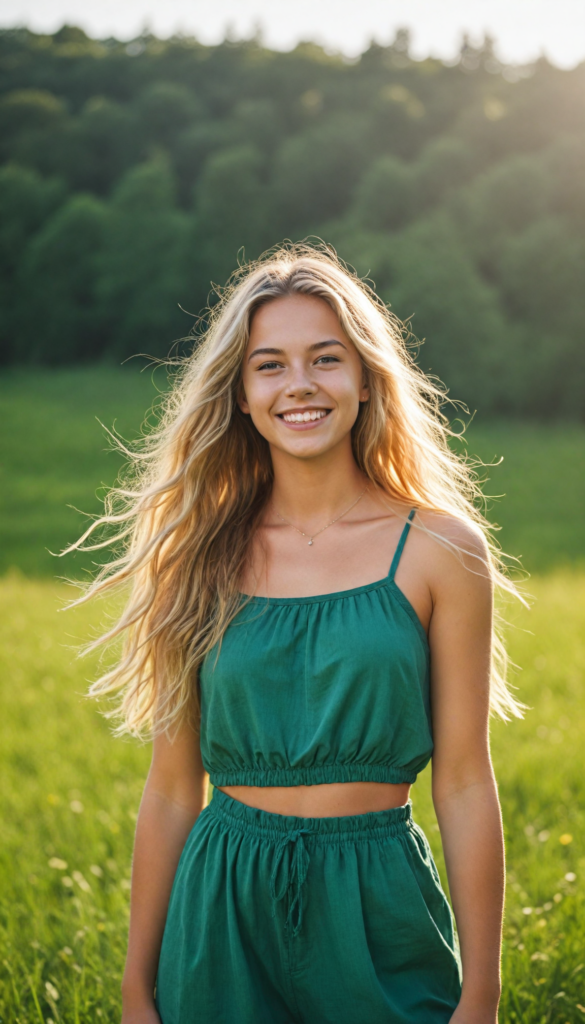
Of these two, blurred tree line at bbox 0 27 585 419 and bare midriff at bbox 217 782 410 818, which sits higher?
blurred tree line at bbox 0 27 585 419

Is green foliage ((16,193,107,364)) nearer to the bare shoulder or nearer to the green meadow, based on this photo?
the green meadow

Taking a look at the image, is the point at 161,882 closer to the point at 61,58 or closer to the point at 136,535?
the point at 136,535

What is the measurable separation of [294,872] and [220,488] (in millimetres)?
1035

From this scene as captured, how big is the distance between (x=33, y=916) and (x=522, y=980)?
193 centimetres

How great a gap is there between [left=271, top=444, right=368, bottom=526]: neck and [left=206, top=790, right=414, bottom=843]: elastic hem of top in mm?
707

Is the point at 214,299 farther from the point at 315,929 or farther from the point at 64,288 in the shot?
the point at 315,929

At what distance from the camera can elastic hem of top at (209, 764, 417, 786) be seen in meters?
2.01

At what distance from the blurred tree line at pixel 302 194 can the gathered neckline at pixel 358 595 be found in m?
30.4

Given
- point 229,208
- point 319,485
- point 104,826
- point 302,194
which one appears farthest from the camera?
point 302,194

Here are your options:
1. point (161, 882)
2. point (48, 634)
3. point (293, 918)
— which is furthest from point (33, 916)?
point (48, 634)

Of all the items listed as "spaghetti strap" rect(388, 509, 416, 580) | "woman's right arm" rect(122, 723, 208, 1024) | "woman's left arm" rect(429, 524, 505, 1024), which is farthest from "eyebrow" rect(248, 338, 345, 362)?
"woman's right arm" rect(122, 723, 208, 1024)

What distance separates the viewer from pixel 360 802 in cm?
203

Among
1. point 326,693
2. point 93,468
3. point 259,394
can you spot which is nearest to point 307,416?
point 259,394

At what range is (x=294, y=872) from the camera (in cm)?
198
